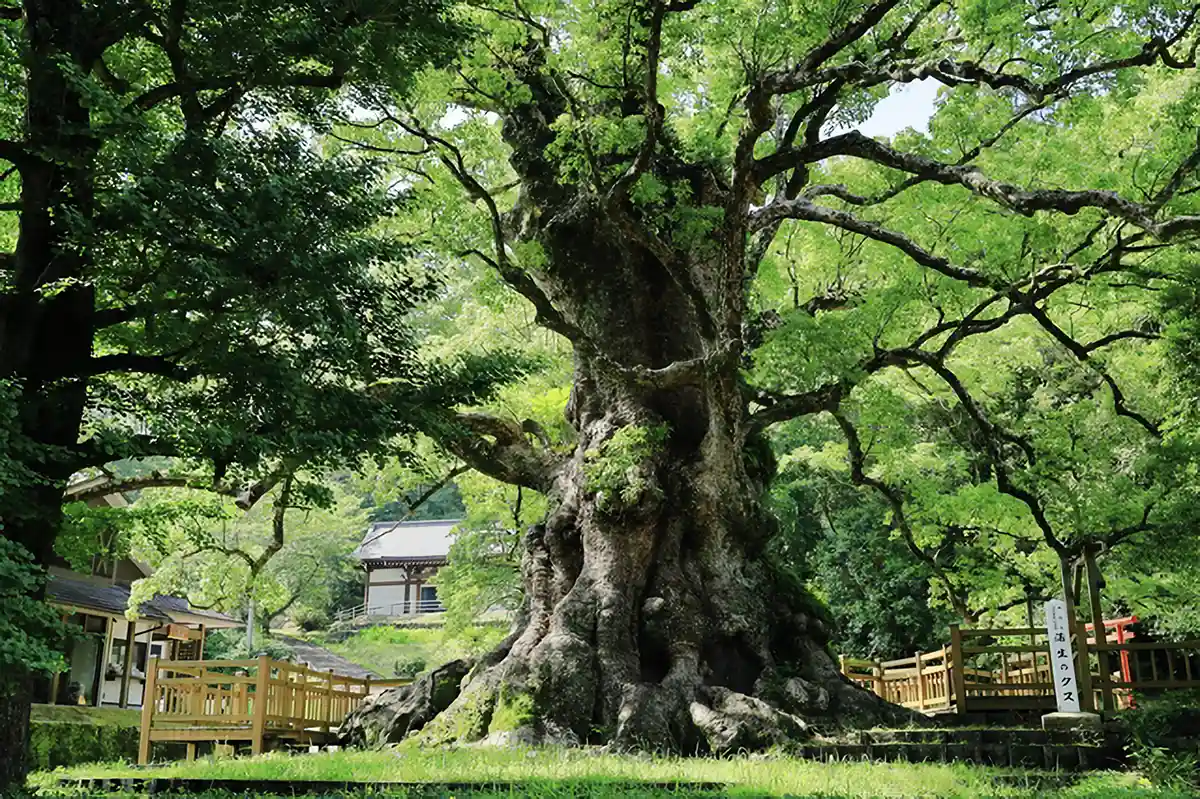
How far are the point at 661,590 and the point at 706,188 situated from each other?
5.68 m

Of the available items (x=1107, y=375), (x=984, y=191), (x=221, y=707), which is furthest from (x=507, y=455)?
(x=1107, y=375)

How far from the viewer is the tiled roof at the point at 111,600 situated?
2009 centimetres

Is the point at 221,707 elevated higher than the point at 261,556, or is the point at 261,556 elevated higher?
the point at 261,556

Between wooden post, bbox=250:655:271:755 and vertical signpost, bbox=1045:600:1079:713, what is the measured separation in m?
10.2

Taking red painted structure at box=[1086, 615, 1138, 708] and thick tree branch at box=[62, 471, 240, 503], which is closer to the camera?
thick tree branch at box=[62, 471, 240, 503]

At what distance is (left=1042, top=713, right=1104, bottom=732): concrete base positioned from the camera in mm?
10805

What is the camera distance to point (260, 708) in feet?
43.2

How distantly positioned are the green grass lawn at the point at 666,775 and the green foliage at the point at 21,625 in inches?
109

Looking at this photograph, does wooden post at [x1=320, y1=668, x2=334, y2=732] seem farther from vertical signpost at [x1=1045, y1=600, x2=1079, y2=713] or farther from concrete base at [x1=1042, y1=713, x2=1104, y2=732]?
vertical signpost at [x1=1045, y1=600, x2=1079, y2=713]

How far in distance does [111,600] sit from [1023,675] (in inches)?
761

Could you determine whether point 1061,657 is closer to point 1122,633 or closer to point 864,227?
point 864,227

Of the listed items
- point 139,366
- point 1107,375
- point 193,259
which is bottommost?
point 139,366

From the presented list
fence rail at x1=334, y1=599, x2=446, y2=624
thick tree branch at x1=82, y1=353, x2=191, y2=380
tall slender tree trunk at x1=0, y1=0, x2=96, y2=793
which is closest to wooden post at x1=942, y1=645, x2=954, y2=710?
thick tree branch at x1=82, y1=353, x2=191, y2=380

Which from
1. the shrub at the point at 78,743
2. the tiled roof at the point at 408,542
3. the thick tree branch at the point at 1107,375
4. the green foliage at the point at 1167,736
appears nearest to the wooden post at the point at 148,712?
the shrub at the point at 78,743
